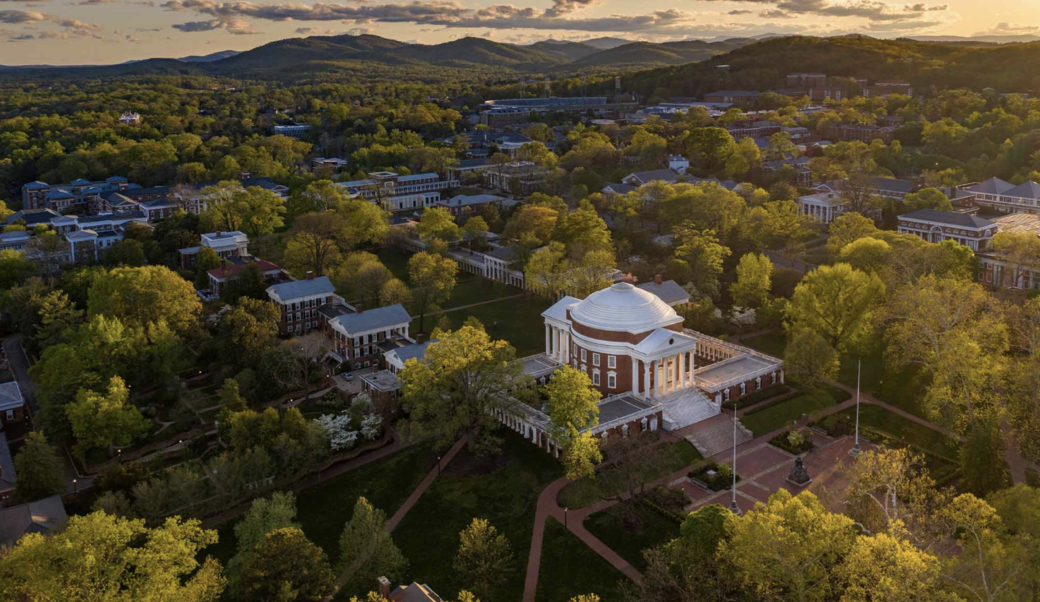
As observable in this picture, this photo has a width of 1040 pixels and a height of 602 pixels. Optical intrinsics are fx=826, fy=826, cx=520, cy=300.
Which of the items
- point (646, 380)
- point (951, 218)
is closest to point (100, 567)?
point (646, 380)

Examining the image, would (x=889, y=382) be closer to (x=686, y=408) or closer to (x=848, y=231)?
(x=686, y=408)

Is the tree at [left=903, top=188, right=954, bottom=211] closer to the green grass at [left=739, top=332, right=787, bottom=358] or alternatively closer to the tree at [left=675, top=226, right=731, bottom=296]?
the tree at [left=675, top=226, right=731, bottom=296]

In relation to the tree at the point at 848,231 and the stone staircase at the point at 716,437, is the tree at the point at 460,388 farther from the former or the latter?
the tree at the point at 848,231

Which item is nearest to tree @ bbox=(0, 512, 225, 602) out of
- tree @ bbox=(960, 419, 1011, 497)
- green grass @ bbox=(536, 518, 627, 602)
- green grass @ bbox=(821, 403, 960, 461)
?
green grass @ bbox=(536, 518, 627, 602)

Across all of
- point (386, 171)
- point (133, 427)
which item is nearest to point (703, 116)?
point (386, 171)

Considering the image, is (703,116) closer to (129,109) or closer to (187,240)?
(187,240)
